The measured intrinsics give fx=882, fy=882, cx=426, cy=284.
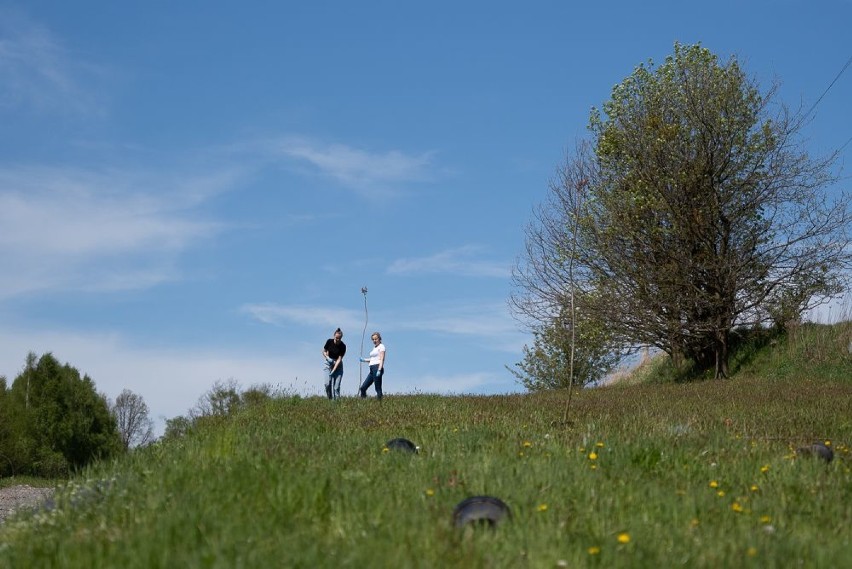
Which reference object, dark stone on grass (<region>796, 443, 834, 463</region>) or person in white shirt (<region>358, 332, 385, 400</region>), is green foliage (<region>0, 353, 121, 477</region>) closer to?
person in white shirt (<region>358, 332, 385, 400</region>)

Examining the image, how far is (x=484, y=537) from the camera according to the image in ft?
18.0

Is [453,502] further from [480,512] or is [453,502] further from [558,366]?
[558,366]

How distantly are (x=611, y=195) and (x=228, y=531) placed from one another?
87.0 ft

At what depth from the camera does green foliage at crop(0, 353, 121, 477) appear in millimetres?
54094

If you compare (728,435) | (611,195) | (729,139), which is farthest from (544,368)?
(728,435)

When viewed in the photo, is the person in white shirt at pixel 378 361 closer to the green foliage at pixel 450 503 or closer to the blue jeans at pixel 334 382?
the blue jeans at pixel 334 382

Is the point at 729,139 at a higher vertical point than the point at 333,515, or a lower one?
higher

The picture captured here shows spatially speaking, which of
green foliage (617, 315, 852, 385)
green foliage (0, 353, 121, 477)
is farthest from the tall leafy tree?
green foliage (0, 353, 121, 477)

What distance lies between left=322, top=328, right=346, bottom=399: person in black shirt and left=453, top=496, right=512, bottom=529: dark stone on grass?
16758mm

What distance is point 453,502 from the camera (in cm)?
654

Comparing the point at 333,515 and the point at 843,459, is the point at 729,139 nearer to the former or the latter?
the point at 843,459

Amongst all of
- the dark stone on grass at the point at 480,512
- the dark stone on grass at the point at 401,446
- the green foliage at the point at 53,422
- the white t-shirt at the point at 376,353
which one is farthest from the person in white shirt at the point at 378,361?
the green foliage at the point at 53,422

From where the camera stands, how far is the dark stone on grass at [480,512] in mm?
5812

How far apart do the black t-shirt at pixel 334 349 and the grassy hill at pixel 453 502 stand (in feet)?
35.2
